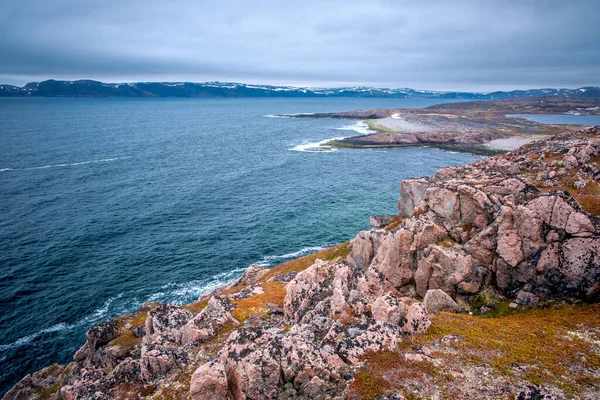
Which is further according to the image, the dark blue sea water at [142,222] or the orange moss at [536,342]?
the dark blue sea water at [142,222]

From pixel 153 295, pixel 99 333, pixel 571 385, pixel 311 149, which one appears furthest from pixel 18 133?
pixel 571 385

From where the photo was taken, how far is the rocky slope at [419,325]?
17844 mm

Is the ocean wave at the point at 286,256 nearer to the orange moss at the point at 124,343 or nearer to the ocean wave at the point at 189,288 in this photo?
the ocean wave at the point at 189,288

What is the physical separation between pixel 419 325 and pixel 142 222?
258ft

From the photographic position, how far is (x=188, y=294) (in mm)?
59688

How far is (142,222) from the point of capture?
85250mm

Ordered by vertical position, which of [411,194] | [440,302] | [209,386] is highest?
[411,194]

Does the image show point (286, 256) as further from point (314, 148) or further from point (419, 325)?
point (314, 148)

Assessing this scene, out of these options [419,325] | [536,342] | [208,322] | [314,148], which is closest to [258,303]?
[208,322]

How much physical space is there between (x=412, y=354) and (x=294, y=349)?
6.72 metres

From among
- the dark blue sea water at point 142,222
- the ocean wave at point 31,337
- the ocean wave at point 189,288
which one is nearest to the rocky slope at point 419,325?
the ocean wave at point 31,337

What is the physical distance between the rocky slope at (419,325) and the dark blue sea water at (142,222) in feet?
59.6

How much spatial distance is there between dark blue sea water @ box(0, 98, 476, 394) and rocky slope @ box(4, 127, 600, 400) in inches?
716

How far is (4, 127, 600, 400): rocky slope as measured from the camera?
703 inches
